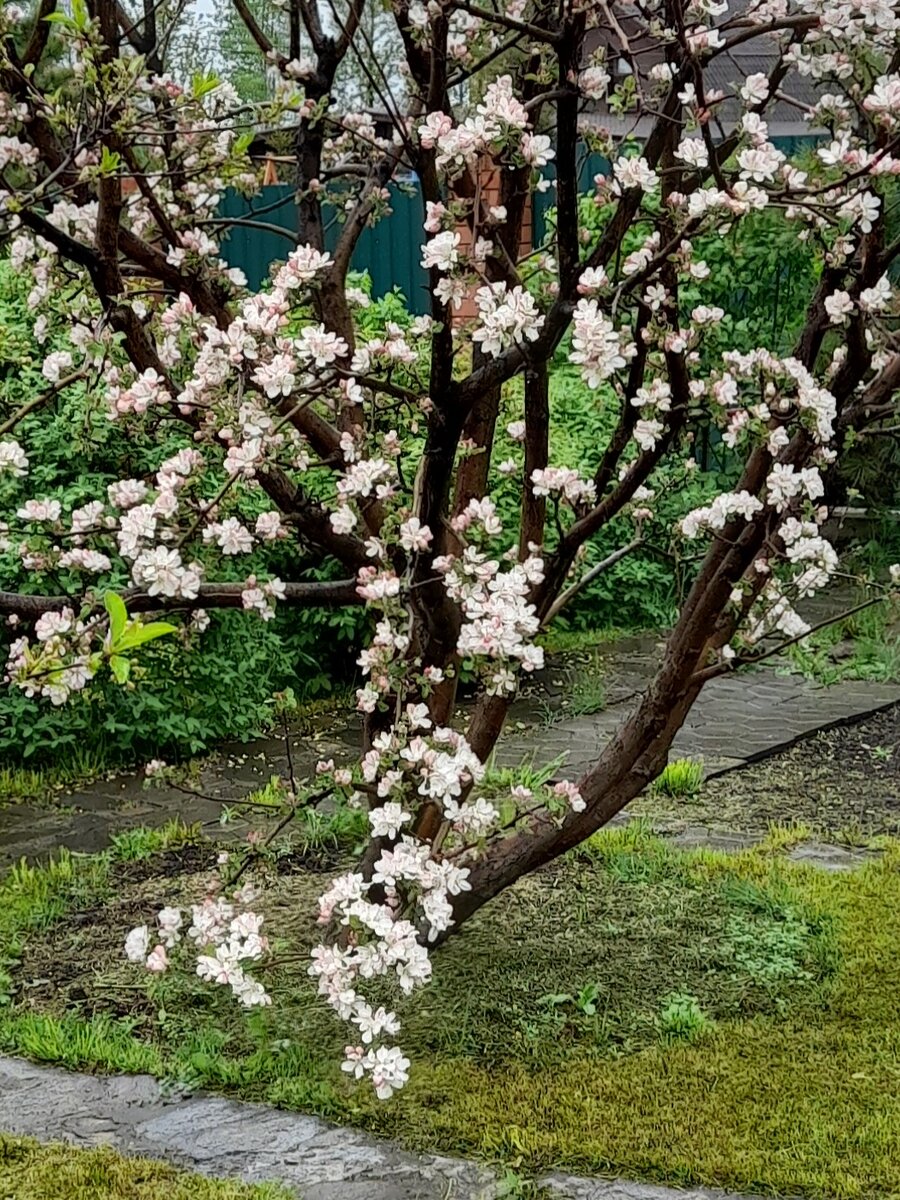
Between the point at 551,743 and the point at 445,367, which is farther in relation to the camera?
the point at 551,743

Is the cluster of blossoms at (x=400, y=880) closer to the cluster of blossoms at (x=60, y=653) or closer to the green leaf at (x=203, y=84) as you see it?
the cluster of blossoms at (x=60, y=653)

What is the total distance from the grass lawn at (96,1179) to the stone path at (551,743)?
1.44 metres

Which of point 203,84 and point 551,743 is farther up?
point 203,84

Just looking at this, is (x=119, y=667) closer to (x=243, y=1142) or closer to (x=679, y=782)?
(x=243, y=1142)

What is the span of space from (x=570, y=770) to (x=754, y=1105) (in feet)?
7.51

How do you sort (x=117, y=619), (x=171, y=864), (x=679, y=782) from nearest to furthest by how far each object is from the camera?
(x=117, y=619) < (x=171, y=864) < (x=679, y=782)

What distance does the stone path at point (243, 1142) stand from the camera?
2.36 m

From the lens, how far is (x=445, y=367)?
267 centimetres

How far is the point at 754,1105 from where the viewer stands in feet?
8.60

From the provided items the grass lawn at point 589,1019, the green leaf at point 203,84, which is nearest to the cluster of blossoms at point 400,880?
the grass lawn at point 589,1019

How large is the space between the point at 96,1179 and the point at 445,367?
5.32ft

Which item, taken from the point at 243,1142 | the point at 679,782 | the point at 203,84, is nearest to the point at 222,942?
the point at 243,1142

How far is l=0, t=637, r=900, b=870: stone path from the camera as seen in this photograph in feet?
14.6

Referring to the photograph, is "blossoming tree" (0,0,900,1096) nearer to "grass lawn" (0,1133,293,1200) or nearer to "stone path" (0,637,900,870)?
"grass lawn" (0,1133,293,1200)
